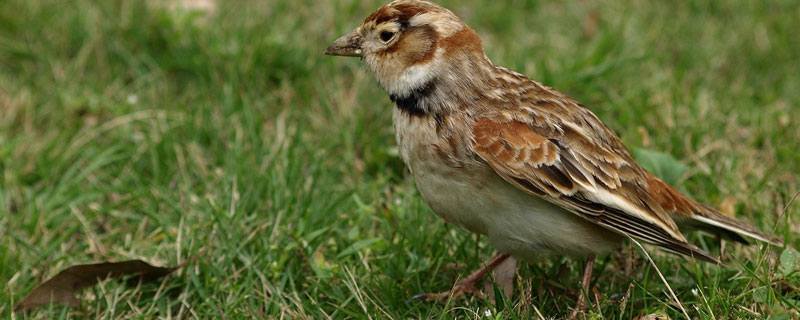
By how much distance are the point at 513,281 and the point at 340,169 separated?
1472mm

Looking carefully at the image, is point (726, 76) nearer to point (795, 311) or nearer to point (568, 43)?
point (568, 43)

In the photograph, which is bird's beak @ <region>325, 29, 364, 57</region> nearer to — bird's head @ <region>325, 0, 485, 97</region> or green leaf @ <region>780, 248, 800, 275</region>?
bird's head @ <region>325, 0, 485, 97</region>

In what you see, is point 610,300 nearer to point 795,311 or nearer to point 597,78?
point 795,311

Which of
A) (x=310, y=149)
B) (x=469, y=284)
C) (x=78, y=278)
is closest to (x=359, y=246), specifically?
(x=469, y=284)

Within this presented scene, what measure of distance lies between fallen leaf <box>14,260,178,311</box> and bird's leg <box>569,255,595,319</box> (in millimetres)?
1812

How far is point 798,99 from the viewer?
717 centimetres

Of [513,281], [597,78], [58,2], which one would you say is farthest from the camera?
[58,2]

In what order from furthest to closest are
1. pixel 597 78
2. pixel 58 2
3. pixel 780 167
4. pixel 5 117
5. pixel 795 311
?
pixel 58 2 < pixel 597 78 < pixel 5 117 < pixel 780 167 < pixel 795 311

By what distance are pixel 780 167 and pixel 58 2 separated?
4.65 meters

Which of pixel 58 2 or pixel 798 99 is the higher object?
pixel 58 2

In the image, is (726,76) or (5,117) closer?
(5,117)

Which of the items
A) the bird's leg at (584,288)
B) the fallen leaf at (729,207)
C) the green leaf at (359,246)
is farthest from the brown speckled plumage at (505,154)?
the fallen leaf at (729,207)

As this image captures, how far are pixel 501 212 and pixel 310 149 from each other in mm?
1877

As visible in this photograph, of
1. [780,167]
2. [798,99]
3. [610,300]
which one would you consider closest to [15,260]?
[610,300]
